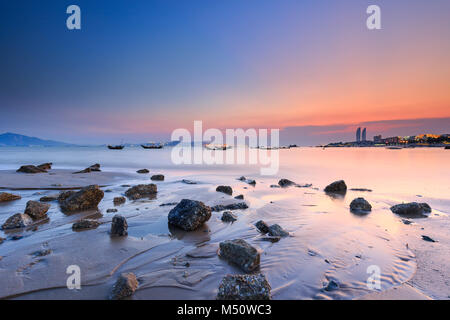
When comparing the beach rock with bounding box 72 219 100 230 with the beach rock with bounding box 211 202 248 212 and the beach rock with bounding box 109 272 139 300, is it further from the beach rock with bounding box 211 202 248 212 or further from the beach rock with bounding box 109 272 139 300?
the beach rock with bounding box 211 202 248 212

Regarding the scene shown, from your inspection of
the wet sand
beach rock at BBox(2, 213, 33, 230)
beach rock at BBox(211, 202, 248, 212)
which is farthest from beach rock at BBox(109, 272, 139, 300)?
beach rock at BBox(2, 213, 33, 230)

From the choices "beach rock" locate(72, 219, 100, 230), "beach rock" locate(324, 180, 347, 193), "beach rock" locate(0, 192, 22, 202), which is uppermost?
"beach rock" locate(0, 192, 22, 202)

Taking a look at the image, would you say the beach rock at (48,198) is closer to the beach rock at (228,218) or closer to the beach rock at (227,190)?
the beach rock at (227,190)

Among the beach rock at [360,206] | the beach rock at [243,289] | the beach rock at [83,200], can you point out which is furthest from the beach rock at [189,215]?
the beach rock at [360,206]

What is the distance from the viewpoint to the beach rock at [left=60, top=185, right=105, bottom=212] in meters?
7.18

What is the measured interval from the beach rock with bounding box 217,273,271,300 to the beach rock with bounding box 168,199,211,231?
276 cm

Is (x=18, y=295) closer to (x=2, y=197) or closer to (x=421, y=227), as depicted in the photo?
(x=2, y=197)

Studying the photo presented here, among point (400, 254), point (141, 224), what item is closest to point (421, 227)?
point (400, 254)

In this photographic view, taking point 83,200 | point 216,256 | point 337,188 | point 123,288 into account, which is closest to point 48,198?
point 83,200

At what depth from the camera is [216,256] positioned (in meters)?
4.07
